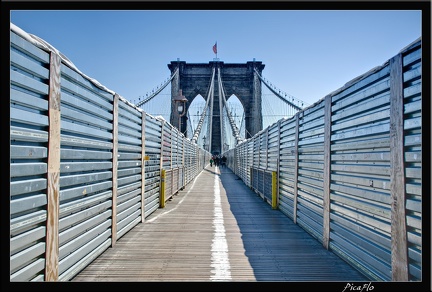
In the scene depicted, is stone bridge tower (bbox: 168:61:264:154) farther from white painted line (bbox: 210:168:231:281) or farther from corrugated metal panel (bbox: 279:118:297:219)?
white painted line (bbox: 210:168:231:281)

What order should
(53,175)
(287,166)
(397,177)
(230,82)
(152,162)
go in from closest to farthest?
(397,177) → (53,175) → (287,166) → (152,162) → (230,82)

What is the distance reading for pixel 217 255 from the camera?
344 cm

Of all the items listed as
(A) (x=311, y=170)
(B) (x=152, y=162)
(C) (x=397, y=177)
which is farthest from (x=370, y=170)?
(B) (x=152, y=162)

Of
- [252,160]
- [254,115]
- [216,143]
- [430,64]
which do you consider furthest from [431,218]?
[216,143]

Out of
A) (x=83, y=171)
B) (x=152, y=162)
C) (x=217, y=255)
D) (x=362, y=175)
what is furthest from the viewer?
(x=152, y=162)

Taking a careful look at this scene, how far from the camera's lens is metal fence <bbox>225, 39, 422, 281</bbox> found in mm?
2121

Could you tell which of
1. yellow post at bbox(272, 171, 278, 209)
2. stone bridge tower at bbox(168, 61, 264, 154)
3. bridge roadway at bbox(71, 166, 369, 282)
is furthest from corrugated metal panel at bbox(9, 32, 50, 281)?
stone bridge tower at bbox(168, 61, 264, 154)

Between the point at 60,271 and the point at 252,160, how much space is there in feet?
30.5

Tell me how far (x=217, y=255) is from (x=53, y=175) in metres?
2.19

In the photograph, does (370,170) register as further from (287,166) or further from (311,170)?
(287,166)

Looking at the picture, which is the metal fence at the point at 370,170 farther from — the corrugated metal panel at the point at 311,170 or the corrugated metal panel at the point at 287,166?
the corrugated metal panel at the point at 287,166

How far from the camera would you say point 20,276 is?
196cm

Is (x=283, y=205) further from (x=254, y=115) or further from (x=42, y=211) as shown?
(x=254, y=115)

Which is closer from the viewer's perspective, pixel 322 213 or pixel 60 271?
pixel 60 271
